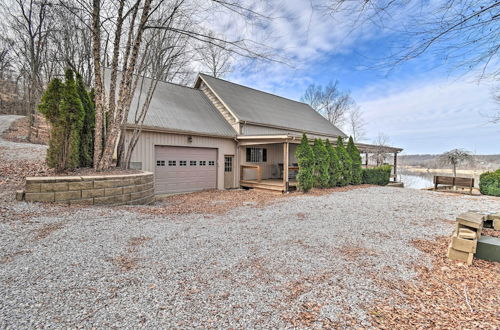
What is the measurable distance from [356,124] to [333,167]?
2138 cm

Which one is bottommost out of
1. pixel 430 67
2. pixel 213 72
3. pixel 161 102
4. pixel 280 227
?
pixel 280 227

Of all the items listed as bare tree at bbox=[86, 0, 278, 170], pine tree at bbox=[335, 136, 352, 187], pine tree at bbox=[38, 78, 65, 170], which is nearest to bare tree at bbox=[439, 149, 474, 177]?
pine tree at bbox=[335, 136, 352, 187]

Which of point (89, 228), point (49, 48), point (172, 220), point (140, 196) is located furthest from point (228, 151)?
point (49, 48)

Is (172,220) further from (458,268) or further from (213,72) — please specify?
(213,72)

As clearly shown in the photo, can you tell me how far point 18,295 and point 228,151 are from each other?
31.4 feet

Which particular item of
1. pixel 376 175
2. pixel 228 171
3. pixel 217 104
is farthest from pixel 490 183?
pixel 217 104

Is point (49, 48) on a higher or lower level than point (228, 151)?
higher

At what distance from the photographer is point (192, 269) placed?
278 centimetres

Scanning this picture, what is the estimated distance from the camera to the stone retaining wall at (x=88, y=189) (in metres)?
4.61

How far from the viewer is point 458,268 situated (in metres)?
2.99

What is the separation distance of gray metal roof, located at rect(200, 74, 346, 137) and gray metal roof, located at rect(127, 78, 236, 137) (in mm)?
905

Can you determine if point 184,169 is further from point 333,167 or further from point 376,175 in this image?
point 376,175

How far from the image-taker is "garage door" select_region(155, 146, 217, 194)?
922 cm

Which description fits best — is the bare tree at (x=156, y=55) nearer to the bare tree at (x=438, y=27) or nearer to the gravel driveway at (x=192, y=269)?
the gravel driveway at (x=192, y=269)
